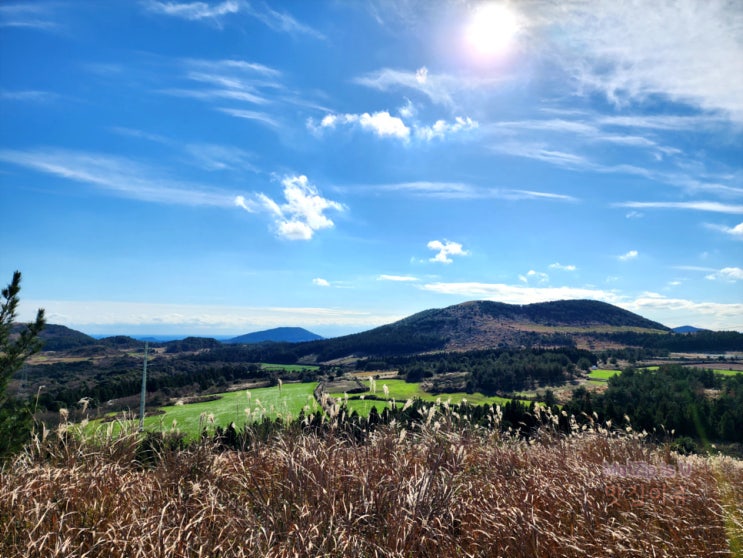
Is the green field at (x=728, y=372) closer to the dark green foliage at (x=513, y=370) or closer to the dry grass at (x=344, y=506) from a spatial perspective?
the dark green foliage at (x=513, y=370)

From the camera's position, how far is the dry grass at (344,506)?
507 cm

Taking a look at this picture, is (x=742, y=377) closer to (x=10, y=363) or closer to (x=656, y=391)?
(x=656, y=391)

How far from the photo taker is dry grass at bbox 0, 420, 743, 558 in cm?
507

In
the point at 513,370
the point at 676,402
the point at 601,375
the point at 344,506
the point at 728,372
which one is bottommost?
the point at 676,402

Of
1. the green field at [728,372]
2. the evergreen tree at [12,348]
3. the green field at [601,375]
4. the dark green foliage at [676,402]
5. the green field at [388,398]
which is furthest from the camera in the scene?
the green field at [601,375]

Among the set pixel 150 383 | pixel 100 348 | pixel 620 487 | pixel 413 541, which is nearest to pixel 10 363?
pixel 413 541

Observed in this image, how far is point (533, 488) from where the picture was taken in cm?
692

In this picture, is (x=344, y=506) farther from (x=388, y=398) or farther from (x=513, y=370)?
(x=513, y=370)

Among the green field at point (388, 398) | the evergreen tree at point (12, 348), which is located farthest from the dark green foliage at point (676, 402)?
the evergreen tree at point (12, 348)

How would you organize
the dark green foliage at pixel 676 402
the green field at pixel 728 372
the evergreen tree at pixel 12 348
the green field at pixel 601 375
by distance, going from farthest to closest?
the green field at pixel 601 375, the green field at pixel 728 372, the dark green foliage at pixel 676 402, the evergreen tree at pixel 12 348

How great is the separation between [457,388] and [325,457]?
11701 centimetres

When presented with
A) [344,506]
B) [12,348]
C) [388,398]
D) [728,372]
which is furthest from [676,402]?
[12,348]

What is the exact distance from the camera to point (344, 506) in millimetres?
5660

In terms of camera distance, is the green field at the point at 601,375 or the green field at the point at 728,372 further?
the green field at the point at 601,375
